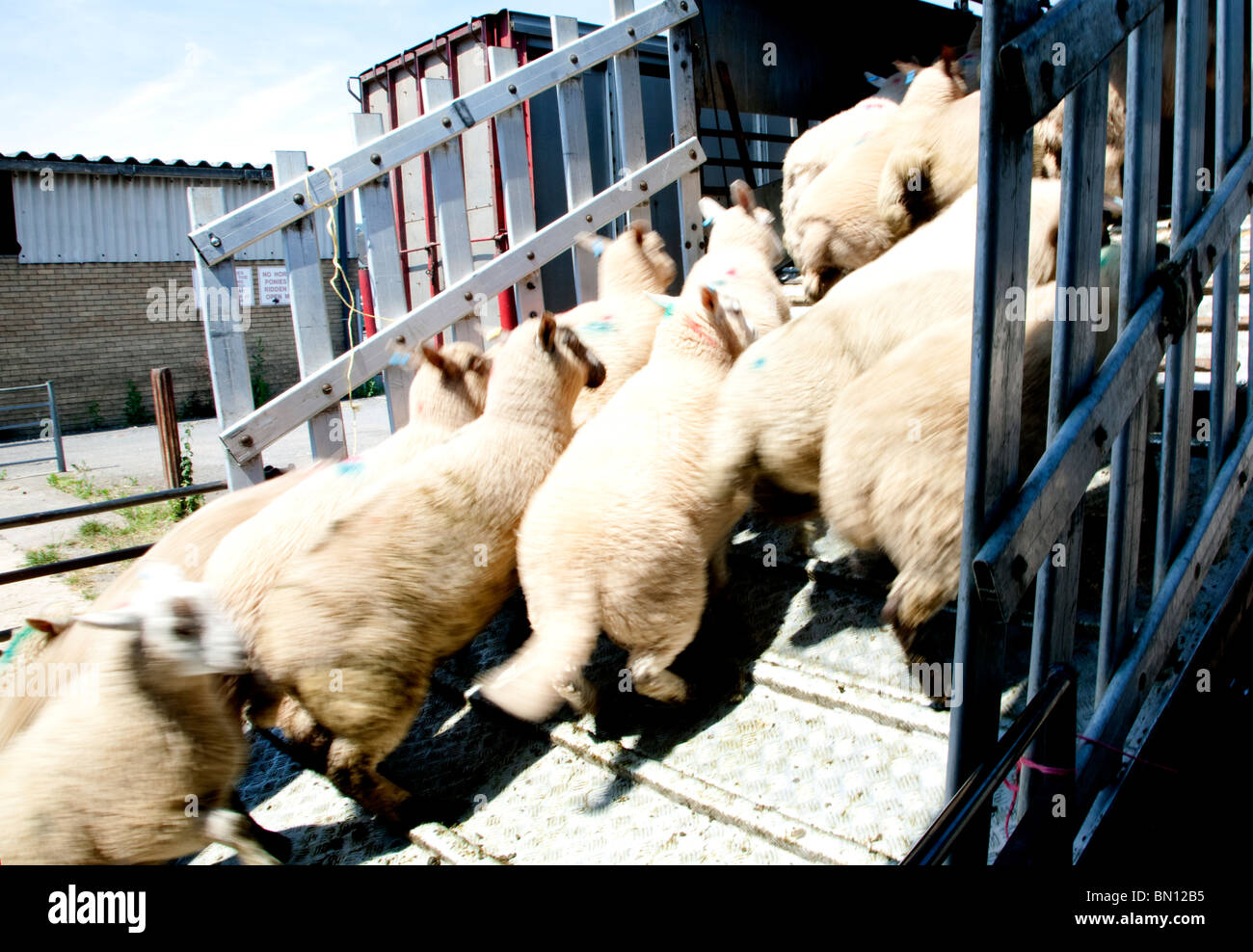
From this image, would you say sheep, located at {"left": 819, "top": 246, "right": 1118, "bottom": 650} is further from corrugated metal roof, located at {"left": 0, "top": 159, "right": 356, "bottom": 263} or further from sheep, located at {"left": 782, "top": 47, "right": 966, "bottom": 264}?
corrugated metal roof, located at {"left": 0, "top": 159, "right": 356, "bottom": 263}

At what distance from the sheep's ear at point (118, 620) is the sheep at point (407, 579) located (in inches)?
15.0

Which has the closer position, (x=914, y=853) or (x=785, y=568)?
(x=914, y=853)

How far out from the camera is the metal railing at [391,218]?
3.54 metres

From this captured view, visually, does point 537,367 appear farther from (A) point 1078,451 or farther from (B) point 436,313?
(A) point 1078,451

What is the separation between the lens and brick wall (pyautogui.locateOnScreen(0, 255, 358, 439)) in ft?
51.2

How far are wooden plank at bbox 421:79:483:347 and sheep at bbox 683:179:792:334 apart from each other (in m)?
1.11

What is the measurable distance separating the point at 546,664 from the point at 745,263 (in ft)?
6.63

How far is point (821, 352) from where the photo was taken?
2.58m

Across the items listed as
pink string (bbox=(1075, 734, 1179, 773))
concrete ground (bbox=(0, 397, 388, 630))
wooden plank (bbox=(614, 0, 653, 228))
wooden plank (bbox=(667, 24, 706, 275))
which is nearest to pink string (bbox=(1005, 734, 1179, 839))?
pink string (bbox=(1075, 734, 1179, 773))

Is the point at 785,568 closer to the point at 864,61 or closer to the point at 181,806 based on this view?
the point at 181,806

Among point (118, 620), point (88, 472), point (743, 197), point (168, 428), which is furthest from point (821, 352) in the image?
point (88, 472)

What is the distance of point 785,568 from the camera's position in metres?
3.47

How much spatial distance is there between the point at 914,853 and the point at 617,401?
2.07 meters
